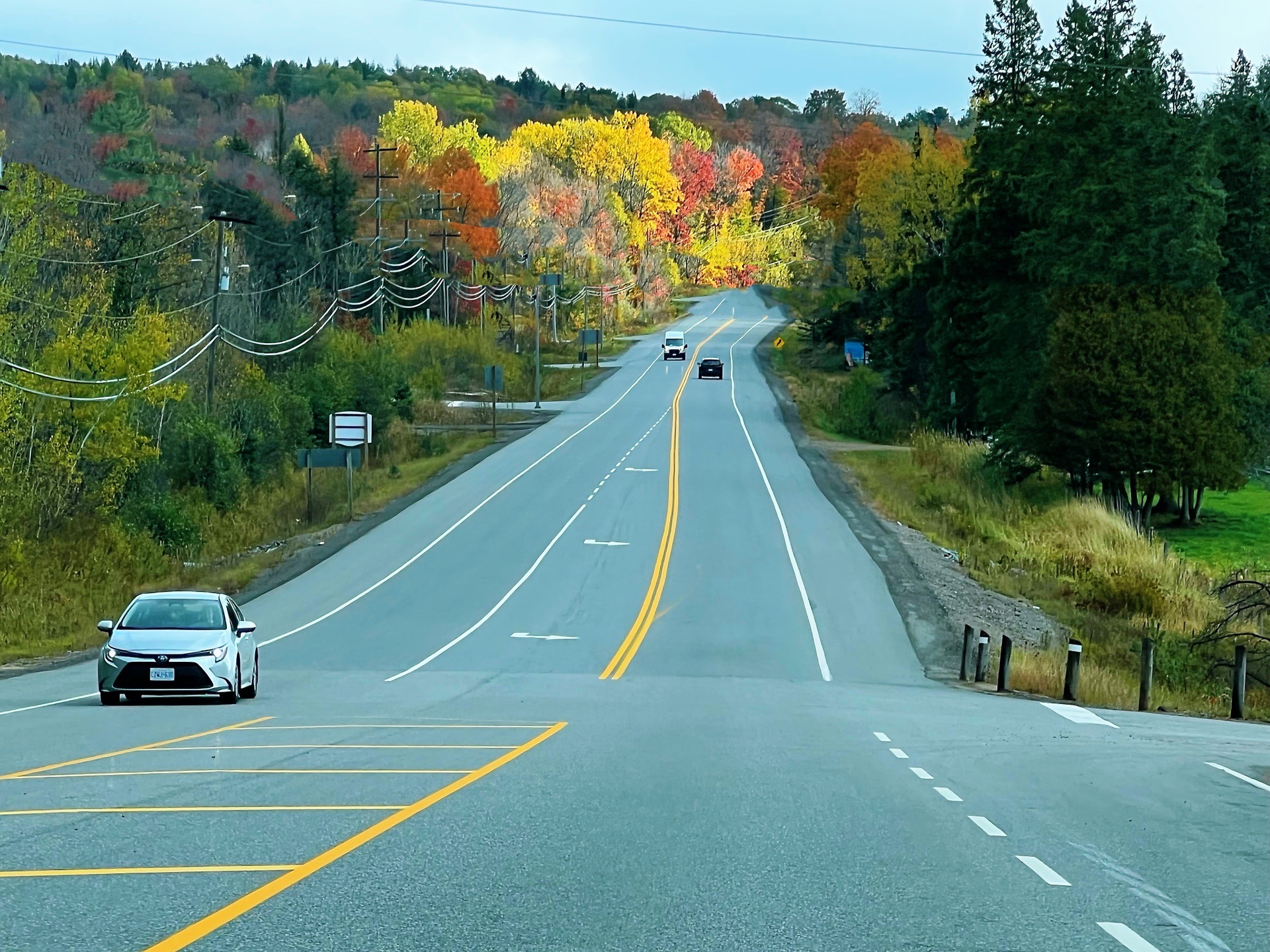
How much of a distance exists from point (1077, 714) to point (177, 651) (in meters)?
12.3

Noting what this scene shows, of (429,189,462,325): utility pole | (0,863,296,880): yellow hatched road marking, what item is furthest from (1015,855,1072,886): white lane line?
(429,189,462,325): utility pole

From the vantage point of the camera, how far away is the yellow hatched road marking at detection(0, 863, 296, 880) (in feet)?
26.8

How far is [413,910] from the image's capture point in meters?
7.54

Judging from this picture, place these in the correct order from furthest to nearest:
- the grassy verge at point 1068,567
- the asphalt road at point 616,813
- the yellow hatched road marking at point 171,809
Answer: the grassy verge at point 1068,567
the yellow hatched road marking at point 171,809
the asphalt road at point 616,813

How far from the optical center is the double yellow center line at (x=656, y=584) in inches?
1238

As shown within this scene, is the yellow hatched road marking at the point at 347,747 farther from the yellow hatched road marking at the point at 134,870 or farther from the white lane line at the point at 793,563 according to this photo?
the white lane line at the point at 793,563

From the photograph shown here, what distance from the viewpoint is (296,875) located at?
8281 millimetres

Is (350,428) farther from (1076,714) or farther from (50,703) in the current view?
(1076,714)

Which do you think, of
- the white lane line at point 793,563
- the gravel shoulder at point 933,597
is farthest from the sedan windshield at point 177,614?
the gravel shoulder at point 933,597

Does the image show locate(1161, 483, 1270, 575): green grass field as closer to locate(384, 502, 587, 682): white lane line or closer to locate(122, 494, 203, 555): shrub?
locate(384, 502, 587, 682): white lane line

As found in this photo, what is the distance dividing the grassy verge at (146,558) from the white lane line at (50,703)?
26.5 ft

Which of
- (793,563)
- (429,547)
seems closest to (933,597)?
(793,563)

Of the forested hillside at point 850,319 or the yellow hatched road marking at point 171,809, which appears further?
the forested hillside at point 850,319

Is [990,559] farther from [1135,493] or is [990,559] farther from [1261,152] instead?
[1261,152]
